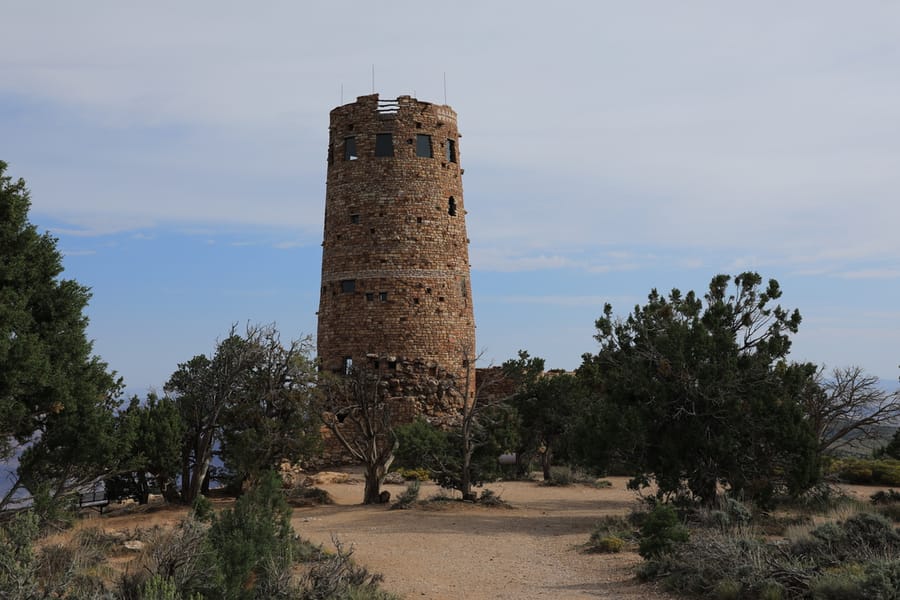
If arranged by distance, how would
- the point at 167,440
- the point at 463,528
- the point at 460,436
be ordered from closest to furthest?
the point at 463,528
the point at 167,440
the point at 460,436

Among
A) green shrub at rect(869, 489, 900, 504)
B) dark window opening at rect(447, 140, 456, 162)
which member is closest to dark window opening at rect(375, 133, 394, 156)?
dark window opening at rect(447, 140, 456, 162)

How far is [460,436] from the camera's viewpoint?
77.4 ft

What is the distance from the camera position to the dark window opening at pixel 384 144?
32938 millimetres

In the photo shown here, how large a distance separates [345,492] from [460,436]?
5.21 metres

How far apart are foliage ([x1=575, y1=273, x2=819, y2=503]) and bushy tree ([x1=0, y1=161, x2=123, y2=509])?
1024 centimetres

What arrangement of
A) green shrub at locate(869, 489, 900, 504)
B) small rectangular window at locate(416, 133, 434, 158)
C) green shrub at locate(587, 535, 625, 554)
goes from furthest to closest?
small rectangular window at locate(416, 133, 434, 158) < green shrub at locate(869, 489, 900, 504) < green shrub at locate(587, 535, 625, 554)

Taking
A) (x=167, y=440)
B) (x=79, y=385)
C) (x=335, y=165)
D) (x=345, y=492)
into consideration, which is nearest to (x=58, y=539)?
(x=79, y=385)

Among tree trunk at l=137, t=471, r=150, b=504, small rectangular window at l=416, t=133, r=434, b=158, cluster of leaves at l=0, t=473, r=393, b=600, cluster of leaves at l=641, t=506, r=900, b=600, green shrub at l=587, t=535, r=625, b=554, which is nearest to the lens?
cluster of leaves at l=0, t=473, r=393, b=600

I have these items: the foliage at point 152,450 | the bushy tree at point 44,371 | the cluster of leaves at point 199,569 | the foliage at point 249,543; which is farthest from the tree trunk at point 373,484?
the cluster of leaves at point 199,569

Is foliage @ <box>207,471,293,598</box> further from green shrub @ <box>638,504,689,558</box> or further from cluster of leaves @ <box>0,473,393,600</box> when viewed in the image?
green shrub @ <box>638,504,689,558</box>

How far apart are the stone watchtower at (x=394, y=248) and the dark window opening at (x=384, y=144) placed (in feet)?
0.12

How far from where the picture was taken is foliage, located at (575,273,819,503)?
59.2 feet

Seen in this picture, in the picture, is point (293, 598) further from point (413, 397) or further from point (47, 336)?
point (413, 397)

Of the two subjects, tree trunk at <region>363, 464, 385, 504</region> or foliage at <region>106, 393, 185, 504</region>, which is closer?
foliage at <region>106, 393, 185, 504</region>
